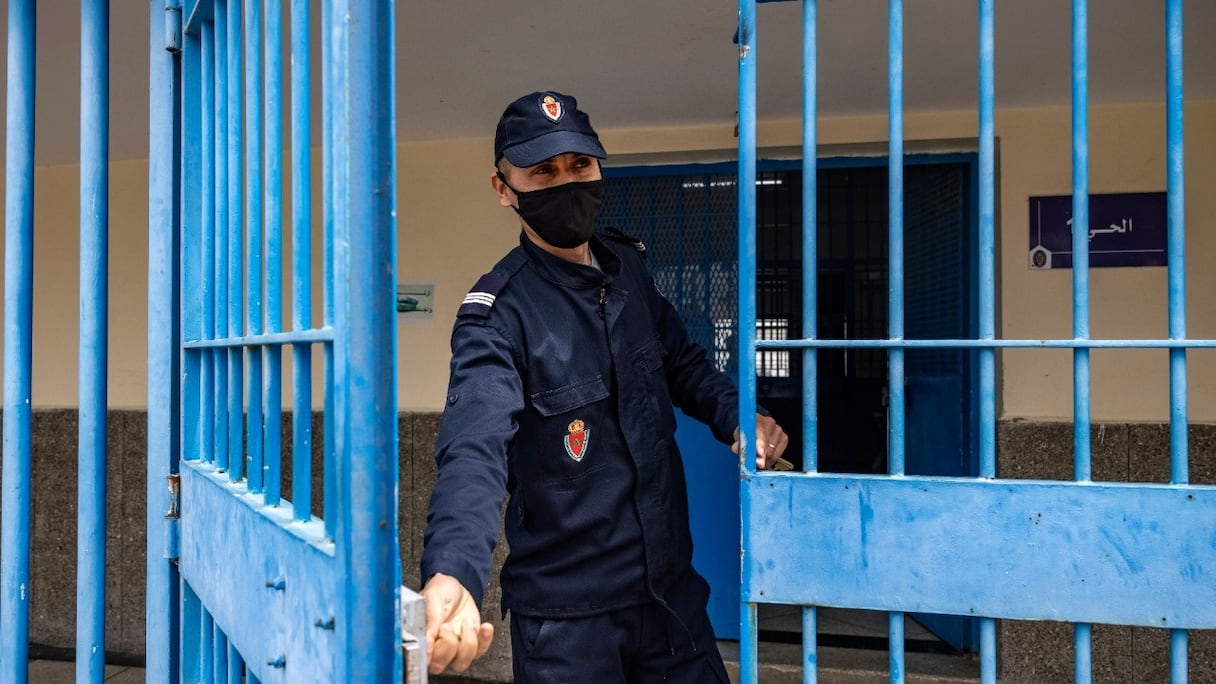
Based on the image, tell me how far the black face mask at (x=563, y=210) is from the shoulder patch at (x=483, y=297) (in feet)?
0.44

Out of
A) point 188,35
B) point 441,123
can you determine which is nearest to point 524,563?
point 188,35

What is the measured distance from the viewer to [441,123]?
12.1ft

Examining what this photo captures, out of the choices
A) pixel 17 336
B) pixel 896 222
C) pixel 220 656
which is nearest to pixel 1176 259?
pixel 896 222

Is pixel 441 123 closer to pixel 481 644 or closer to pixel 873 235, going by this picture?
pixel 873 235

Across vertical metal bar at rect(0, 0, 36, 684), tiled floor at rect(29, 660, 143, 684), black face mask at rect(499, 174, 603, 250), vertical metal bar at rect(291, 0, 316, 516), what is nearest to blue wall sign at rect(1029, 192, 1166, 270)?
black face mask at rect(499, 174, 603, 250)

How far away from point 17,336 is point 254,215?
0.88 meters

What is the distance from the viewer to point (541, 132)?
1679mm

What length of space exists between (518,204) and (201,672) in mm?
1074

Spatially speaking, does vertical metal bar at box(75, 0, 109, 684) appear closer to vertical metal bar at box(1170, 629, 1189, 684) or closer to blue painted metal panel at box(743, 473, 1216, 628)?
blue painted metal panel at box(743, 473, 1216, 628)

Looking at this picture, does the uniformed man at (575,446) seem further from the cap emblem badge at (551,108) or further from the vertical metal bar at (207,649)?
the vertical metal bar at (207,649)

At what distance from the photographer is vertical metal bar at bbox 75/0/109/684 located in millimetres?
1651

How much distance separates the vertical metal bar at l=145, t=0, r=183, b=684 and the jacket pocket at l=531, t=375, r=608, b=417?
0.65 metres

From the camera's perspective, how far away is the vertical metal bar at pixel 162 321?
1.60 m

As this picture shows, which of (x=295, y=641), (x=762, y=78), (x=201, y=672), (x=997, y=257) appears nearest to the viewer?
(x=295, y=641)
